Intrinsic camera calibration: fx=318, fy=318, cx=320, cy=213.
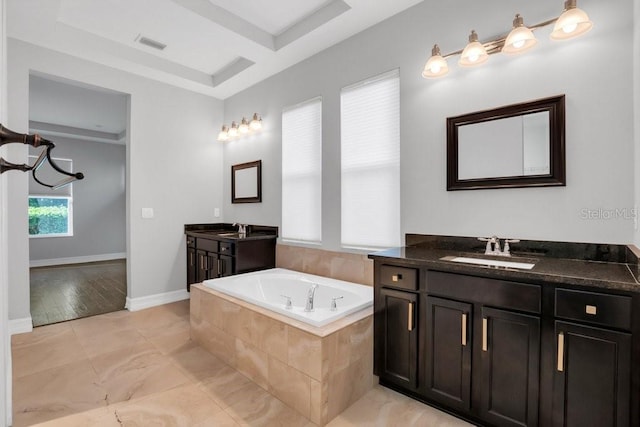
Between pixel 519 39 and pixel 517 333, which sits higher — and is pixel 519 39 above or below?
above

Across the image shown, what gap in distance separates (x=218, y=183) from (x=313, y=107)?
1.98 meters

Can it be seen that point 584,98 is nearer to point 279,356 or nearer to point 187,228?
point 279,356

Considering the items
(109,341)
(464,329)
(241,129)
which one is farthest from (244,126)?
(464,329)

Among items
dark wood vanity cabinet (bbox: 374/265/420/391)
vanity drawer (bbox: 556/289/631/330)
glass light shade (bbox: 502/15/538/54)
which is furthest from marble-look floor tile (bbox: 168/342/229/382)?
glass light shade (bbox: 502/15/538/54)

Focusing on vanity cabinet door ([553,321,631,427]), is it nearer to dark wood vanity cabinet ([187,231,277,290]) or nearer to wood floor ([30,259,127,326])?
dark wood vanity cabinet ([187,231,277,290])

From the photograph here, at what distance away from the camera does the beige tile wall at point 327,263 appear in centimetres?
282

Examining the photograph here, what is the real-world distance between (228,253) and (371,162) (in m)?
1.79

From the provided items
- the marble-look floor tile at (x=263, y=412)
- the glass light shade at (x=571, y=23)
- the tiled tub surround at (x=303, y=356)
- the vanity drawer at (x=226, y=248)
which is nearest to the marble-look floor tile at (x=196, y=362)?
the tiled tub surround at (x=303, y=356)

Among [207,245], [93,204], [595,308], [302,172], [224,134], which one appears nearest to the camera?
[595,308]

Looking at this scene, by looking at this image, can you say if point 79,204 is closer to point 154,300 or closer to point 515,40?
point 154,300

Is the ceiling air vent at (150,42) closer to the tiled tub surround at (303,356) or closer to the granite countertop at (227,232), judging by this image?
the granite countertop at (227,232)

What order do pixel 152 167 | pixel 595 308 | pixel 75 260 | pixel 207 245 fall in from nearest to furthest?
1. pixel 595 308
2. pixel 207 245
3. pixel 152 167
4. pixel 75 260

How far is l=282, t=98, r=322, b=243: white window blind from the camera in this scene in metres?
3.25

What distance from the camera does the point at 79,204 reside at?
6668 millimetres
